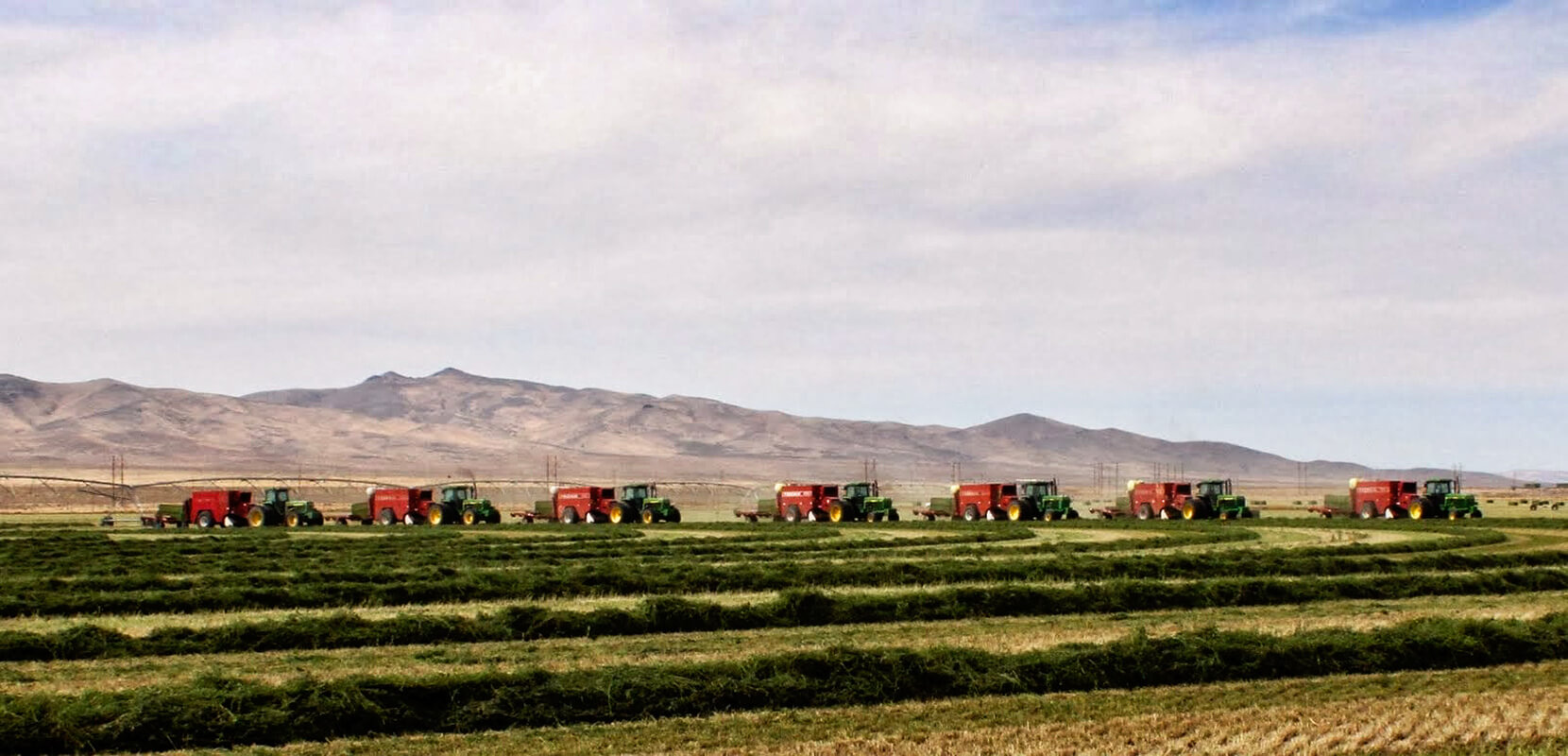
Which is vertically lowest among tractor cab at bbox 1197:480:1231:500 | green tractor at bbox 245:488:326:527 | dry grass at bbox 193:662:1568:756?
dry grass at bbox 193:662:1568:756

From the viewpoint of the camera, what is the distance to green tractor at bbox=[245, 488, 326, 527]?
7806 cm

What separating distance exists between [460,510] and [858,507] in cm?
2010

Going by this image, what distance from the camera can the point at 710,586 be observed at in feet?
113

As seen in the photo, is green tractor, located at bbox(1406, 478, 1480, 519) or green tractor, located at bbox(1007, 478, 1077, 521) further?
green tractor, located at bbox(1007, 478, 1077, 521)

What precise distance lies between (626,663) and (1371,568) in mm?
24904

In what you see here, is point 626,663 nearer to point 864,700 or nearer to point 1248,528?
point 864,700

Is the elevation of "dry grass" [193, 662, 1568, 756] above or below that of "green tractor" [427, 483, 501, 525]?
below

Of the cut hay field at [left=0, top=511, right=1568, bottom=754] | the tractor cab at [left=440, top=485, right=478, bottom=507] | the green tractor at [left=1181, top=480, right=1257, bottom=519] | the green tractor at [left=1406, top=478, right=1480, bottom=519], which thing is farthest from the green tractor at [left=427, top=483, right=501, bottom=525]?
the green tractor at [left=1406, top=478, right=1480, bottom=519]

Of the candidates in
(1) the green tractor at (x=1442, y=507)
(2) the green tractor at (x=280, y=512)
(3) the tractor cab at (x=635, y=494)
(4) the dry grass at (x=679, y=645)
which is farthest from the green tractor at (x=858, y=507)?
(4) the dry grass at (x=679, y=645)

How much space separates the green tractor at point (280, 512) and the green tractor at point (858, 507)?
2646 cm

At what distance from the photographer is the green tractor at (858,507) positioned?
7531 centimetres

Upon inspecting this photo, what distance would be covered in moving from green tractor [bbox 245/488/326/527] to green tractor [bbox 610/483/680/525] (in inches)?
625

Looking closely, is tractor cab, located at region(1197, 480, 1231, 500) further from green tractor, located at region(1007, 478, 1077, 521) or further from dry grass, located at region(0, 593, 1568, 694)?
dry grass, located at region(0, 593, 1568, 694)

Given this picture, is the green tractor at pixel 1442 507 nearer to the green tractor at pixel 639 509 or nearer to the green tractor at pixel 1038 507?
the green tractor at pixel 1038 507
